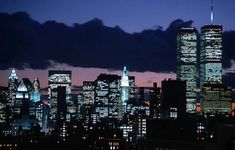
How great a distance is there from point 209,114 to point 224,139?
371ft

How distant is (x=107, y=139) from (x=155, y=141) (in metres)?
46.6

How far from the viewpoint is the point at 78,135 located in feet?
291

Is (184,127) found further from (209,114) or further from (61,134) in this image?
(209,114)

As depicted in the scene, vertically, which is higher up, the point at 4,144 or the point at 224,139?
the point at 224,139

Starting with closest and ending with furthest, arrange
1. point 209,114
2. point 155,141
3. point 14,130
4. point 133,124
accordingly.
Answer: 1. point 155,141
2. point 133,124
3. point 14,130
4. point 209,114

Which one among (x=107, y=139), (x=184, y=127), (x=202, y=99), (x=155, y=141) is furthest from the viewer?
(x=202, y=99)

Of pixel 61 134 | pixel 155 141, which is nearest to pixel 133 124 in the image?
pixel 61 134

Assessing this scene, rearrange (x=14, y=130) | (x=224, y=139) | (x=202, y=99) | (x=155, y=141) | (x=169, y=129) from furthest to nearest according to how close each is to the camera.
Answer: (x=202, y=99) < (x=14, y=130) < (x=169, y=129) < (x=155, y=141) < (x=224, y=139)

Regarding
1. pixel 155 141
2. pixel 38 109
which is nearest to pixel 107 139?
pixel 155 141

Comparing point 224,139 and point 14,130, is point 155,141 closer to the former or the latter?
point 224,139

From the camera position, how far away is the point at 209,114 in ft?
435

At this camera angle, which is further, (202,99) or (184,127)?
(202,99)

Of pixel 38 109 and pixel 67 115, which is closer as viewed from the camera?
pixel 67 115

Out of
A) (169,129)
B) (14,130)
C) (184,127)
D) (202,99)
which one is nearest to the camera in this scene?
(169,129)
